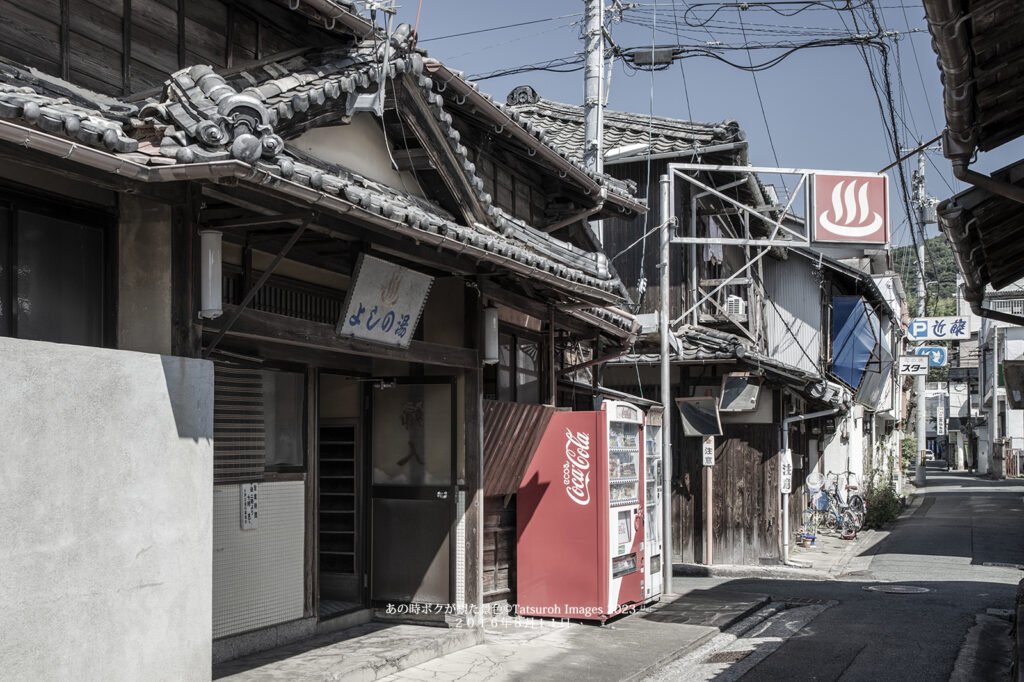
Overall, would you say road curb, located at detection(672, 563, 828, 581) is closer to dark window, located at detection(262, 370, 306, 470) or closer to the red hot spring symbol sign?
the red hot spring symbol sign

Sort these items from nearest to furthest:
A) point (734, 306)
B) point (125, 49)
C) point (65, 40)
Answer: point (65, 40)
point (125, 49)
point (734, 306)

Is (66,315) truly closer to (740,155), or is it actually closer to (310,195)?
(310,195)

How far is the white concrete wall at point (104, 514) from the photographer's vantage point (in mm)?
5688

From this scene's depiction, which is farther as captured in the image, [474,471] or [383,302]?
[474,471]

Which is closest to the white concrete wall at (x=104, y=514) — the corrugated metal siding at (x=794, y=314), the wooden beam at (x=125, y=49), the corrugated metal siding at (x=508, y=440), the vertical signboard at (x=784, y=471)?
the wooden beam at (x=125, y=49)

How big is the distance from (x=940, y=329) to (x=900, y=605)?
1916 cm

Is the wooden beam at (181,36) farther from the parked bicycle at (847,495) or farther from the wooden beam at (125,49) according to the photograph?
the parked bicycle at (847,495)

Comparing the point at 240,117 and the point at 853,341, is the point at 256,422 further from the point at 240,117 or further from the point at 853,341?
the point at 853,341

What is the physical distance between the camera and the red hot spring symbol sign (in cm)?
1597

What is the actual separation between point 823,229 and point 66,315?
1256cm

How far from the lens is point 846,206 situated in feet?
52.6

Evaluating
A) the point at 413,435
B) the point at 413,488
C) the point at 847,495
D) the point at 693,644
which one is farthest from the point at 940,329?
the point at 413,488

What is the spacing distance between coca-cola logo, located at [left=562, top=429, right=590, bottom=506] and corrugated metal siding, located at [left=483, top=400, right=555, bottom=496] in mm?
504

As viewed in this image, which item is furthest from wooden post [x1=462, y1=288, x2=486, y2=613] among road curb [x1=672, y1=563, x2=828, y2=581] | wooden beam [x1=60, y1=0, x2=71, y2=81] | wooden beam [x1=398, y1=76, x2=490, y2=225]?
road curb [x1=672, y1=563, x2=828, y2=581]
